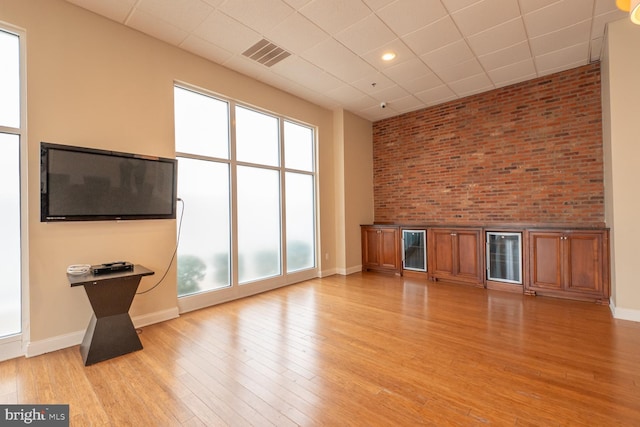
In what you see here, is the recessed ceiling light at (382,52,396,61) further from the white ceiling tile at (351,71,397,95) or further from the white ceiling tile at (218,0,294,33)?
the white ceiling tile at (218,0,294,33)

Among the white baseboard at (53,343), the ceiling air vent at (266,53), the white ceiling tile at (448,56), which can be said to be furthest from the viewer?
the white ceiling tile at (448,56)

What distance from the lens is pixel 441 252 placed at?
538 centimetres

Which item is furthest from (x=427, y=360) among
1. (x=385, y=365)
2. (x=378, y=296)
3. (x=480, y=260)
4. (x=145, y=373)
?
(x=480, y=260)

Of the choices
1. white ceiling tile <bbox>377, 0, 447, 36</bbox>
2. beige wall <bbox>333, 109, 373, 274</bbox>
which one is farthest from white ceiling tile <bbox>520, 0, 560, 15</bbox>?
beige wall <bbox>333, 109, 373, 274</bbox>

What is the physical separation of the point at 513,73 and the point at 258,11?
4104mm

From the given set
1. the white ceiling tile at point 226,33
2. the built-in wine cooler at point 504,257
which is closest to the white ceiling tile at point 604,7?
the built-in wine cooler at point 504,257

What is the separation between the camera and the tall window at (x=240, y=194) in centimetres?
402

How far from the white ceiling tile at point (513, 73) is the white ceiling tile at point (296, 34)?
9.72ft

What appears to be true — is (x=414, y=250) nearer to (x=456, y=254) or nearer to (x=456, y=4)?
(x=456, y=254)

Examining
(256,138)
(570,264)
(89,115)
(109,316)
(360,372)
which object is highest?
(256,138)

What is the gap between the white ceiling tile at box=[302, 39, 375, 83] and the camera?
3898mm

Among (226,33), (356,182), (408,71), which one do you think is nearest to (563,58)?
(408,71)

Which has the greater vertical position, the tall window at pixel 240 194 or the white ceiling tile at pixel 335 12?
the white ceiling tile at pixel 335 12

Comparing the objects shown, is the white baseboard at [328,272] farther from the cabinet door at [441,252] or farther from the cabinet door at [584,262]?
the cabinet door at [584,262]
